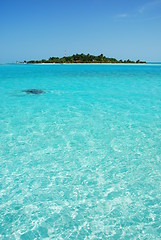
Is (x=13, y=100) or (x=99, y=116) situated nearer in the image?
(x=99, y=116)

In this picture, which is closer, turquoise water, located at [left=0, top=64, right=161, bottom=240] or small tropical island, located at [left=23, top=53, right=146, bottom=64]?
turquoise water, located at [left=0, top=64, right=161, bottom=240]

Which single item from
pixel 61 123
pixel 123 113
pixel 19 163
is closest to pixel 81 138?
pixel 61 123

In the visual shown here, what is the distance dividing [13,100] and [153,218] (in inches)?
421

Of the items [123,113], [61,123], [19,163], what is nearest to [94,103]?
[123,113]

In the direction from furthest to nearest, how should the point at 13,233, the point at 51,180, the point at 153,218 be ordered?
1. the point at 51,180
2. the point at 153,218
3. the point at 13,233

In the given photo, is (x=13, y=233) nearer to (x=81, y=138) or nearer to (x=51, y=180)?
(x=51, y=180)

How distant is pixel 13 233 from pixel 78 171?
6.42 feet

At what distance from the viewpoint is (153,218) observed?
3420mm

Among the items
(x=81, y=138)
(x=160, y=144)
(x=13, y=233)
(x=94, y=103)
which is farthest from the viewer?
(x=94, y=103)

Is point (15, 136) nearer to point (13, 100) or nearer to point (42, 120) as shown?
point (42, 120)

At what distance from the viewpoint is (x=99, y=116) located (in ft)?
29.6

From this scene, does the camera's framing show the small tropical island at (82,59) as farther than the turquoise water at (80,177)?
Yes

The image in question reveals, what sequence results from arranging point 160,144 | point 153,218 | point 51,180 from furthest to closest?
point 160,144
point 51,180
point 153,218

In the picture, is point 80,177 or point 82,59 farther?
point 82,59
